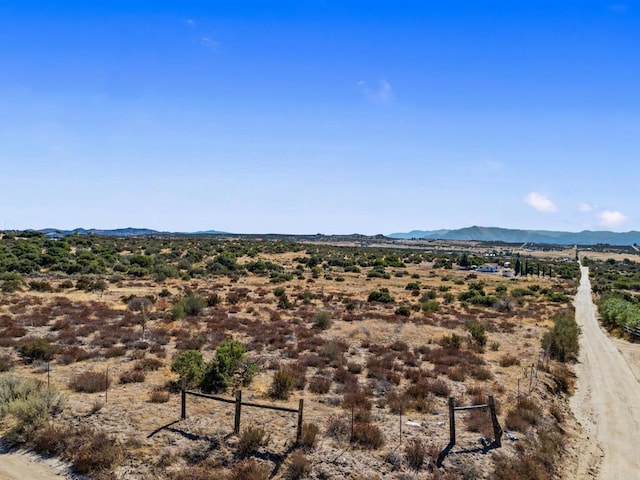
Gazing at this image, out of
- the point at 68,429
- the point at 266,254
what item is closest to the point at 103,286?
the point at 68,429

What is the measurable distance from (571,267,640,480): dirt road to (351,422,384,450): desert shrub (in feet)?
19.5

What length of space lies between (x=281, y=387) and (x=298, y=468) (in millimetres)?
5368

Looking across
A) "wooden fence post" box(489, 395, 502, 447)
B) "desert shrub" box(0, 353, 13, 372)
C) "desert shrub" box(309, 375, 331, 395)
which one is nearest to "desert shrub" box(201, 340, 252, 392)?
"desert shrub" box(309, 375, 331, 395)

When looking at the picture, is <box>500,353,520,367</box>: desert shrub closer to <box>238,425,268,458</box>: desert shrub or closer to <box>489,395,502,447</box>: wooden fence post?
<box>489,395,502,447</box>: wooden fence post

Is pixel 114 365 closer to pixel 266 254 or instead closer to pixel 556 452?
pixel 556 452

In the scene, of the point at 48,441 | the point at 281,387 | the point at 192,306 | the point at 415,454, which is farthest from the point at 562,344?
the point at 48,441

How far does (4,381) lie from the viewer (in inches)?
556

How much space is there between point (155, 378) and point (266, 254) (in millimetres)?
71684

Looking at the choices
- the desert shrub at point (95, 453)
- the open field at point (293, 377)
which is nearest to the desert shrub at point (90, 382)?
the open field at point (293, 377)

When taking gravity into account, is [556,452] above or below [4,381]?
below

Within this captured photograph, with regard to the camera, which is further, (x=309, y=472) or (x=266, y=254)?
(x=266, y=254)

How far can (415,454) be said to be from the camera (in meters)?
12.2

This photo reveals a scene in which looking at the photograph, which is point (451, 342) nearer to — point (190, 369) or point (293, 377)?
point (293, 377)

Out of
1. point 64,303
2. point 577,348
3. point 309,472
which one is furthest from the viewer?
point 64,303
